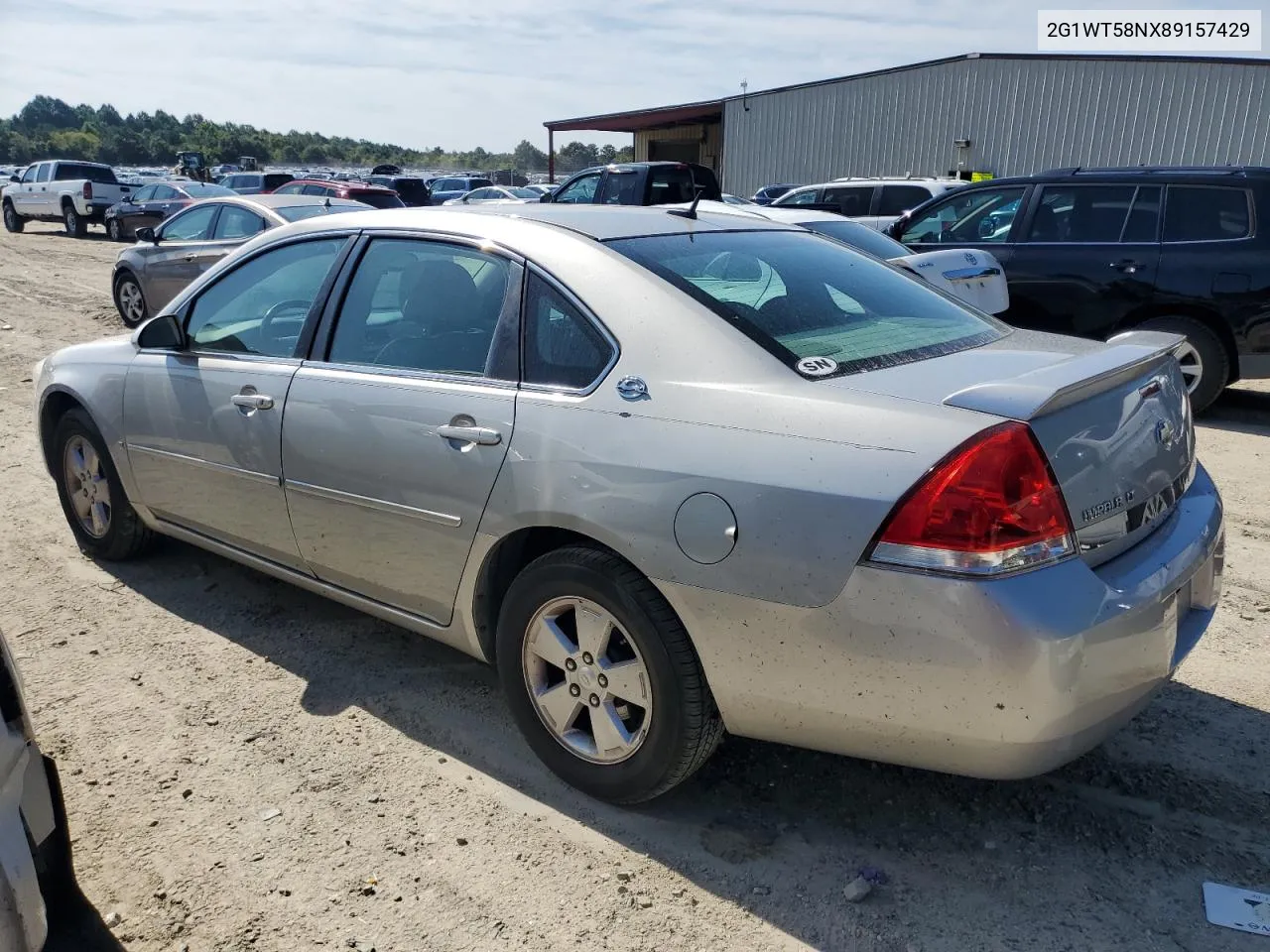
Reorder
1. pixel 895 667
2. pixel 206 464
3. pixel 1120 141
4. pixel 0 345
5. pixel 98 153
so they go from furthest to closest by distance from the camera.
A: pixel 98 153
pixel 1120 141
pixel 0 345
pixel 206 464
pixel 895 667

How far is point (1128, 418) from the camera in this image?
2.47m

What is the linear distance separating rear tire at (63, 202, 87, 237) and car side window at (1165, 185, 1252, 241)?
26.5 metres

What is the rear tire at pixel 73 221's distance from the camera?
25.7 meters

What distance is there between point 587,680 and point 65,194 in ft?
93.4

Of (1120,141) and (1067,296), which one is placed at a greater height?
(1120,141)

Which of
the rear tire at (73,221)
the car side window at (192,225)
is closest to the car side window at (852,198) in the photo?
the car side window at (192,225)

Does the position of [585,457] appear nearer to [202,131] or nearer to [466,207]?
[466,207]

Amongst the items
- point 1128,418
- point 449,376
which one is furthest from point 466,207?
point 1128,418

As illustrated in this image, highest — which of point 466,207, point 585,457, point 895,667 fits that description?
point 466,207

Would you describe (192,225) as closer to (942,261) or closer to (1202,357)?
(942,261)

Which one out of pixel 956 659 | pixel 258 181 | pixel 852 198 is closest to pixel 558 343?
pixel 956 659

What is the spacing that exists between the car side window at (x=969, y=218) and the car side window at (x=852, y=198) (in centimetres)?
645

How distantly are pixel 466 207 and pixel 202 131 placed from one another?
111m

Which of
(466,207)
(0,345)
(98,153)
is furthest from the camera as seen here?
(98,153)
